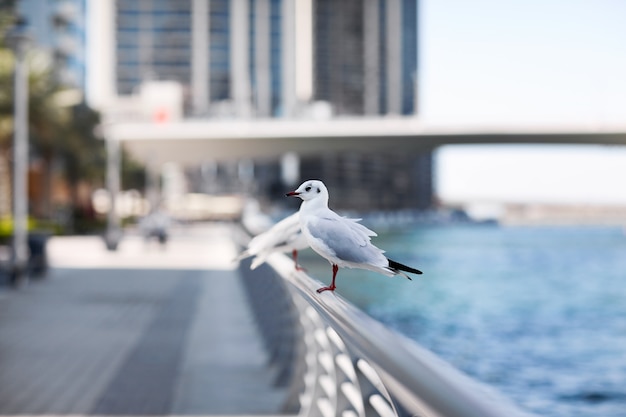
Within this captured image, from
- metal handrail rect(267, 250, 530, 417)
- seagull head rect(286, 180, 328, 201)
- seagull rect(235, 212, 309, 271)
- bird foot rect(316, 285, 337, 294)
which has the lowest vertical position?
metal handrail rect(267, 250, 530, 417)

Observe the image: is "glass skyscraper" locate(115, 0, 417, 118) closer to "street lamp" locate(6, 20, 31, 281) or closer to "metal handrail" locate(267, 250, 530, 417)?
"street lamp" locate(6, 20, 31, 281)

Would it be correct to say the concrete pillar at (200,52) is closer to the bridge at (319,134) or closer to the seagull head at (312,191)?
the bridge at (319,134)

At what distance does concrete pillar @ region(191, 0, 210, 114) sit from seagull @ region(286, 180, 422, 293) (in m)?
158

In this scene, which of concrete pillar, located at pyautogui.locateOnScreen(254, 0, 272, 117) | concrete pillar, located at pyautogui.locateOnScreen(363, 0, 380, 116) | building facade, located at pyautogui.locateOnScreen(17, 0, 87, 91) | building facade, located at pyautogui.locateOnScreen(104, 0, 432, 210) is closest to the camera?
building facade, located at pyautogui.locateOnScreen(17, 0, 87, 91)

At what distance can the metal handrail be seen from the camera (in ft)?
6.01

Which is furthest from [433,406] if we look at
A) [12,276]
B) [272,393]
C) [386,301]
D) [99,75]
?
[99,75]

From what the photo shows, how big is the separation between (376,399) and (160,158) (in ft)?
243

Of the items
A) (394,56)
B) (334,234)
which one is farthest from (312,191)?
(394,56)

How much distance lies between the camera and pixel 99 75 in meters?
149

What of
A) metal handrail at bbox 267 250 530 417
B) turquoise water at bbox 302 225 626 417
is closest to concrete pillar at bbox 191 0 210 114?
turquoise water at bbox 302 225 626 417

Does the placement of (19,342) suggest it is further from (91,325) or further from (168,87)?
(168,87)

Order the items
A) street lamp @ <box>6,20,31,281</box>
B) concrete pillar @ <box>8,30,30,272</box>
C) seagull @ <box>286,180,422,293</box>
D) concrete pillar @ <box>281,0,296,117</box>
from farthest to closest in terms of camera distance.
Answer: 1. concrete pillar @ <box>281,0,296,117</box>
2. concrete pillar @ <box>8,30,30,272</box>
3. street lamp @ <box>6,20,31,281</box>
4. seagull @ <box>286,180,422,293</box>

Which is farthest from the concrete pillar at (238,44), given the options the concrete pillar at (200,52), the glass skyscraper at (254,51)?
the concrete pillar at (200,52)

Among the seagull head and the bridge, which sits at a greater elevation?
the bridge
